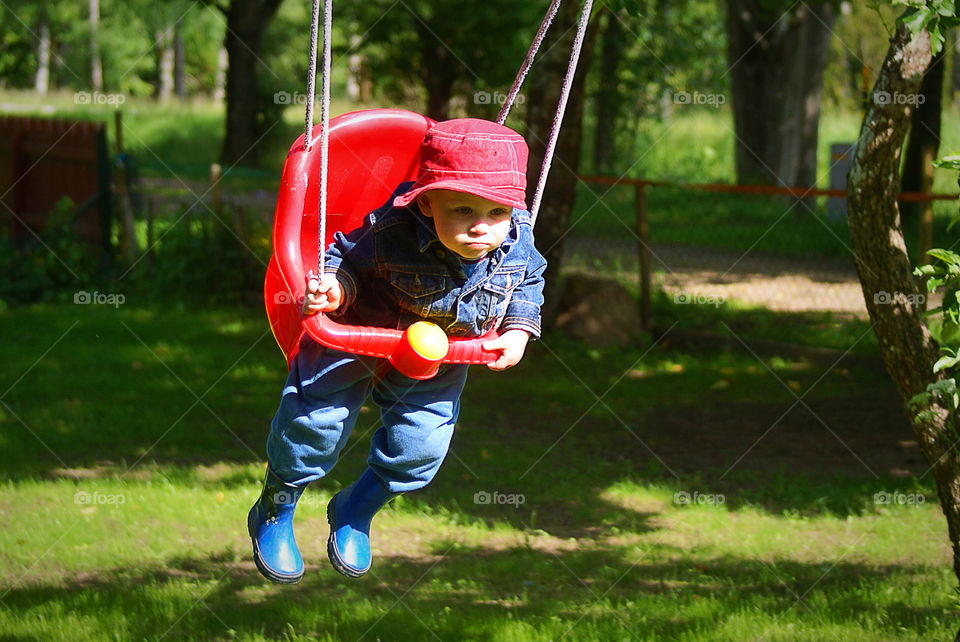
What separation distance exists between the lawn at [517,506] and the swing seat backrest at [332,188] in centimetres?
189

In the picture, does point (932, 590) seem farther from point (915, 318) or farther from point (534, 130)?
point (534, 130)

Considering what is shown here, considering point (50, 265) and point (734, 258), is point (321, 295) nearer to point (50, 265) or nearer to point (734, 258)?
point (734, 258)

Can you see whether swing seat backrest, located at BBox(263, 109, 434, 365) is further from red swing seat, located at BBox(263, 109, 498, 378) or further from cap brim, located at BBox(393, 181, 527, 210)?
cap brim, located at BBox(393, 181, 527, 210)

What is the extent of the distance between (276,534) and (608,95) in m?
16.4

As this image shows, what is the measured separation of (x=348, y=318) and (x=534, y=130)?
5745 mm

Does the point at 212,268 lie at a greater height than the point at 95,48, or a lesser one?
greater

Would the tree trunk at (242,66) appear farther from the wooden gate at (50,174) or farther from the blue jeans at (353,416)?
the blue jeans at (353,416)

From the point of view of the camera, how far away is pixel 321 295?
290 centimetres

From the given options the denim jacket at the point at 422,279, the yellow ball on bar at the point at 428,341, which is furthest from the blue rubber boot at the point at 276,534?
the yellow ball on bar at the point at 428,341

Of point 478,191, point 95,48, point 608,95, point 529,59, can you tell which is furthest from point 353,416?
point 95,48

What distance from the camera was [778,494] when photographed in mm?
6625

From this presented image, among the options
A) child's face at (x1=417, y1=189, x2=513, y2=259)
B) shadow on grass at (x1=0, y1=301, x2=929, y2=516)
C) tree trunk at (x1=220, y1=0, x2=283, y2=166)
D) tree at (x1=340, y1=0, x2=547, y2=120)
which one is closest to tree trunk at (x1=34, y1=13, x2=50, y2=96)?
tree at (x1=340, y1=0, x2=547, y2=120)

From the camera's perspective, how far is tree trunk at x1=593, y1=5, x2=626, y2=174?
17.8m

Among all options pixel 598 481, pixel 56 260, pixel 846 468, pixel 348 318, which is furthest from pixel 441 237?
pixel 56 260
